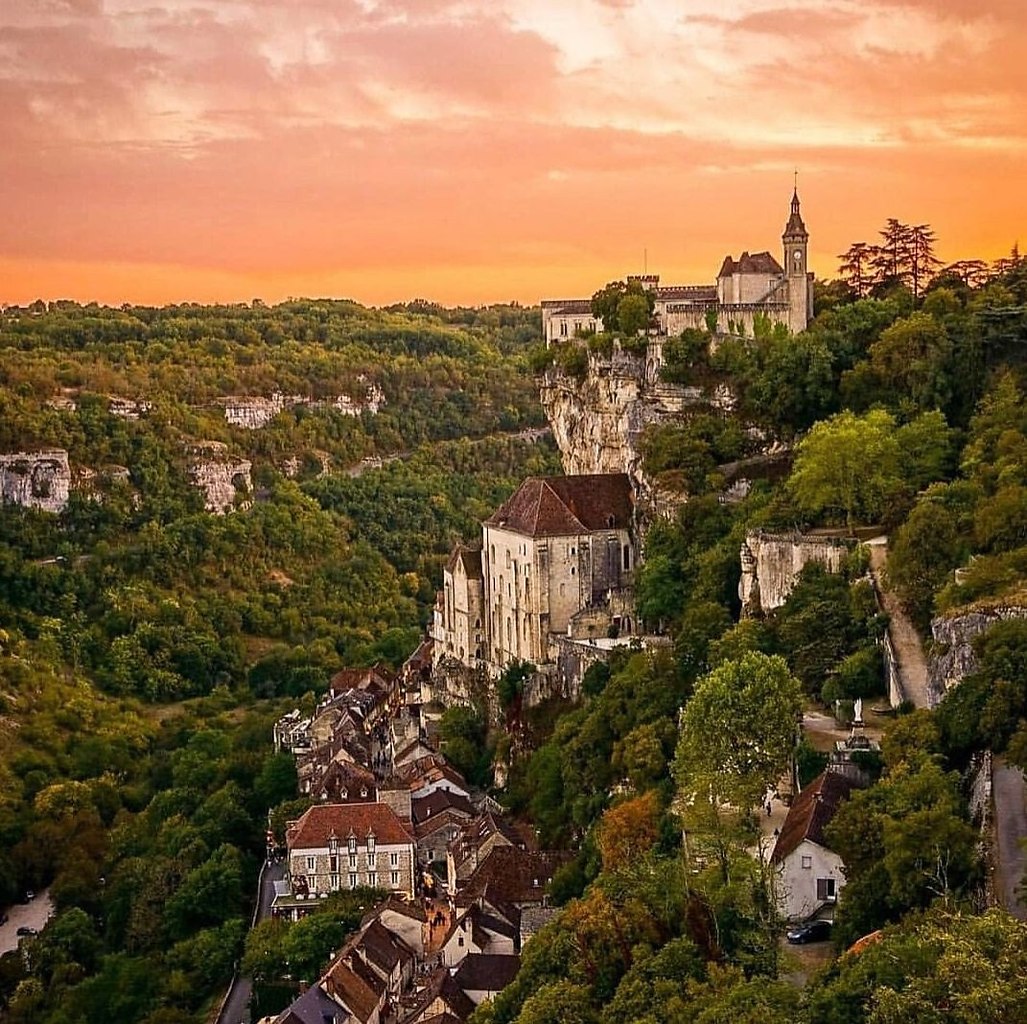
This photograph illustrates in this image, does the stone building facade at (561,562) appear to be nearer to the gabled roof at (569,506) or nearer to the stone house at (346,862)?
the gabled roof at (569,506)

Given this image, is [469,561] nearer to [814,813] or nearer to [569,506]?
[569,506]

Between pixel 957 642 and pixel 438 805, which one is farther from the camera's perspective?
pixel 438 805

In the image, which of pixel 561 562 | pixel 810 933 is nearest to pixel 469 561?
pixel 561 562

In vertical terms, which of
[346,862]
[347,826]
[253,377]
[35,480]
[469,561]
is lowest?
[346,862]

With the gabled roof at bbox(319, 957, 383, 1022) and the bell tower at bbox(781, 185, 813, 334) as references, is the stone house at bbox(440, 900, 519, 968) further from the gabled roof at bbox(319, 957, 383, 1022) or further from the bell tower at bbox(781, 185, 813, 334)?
the bell tower at bbox(781, 185, 813, 334)

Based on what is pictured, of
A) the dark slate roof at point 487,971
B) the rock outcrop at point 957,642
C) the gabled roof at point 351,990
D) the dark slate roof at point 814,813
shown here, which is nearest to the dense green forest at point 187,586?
the gabled roof at point 351,990

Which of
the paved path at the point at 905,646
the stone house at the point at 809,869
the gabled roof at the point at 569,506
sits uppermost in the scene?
the gabled roof at the point at 569,506

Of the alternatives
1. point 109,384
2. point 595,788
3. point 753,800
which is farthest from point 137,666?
point 753,800
